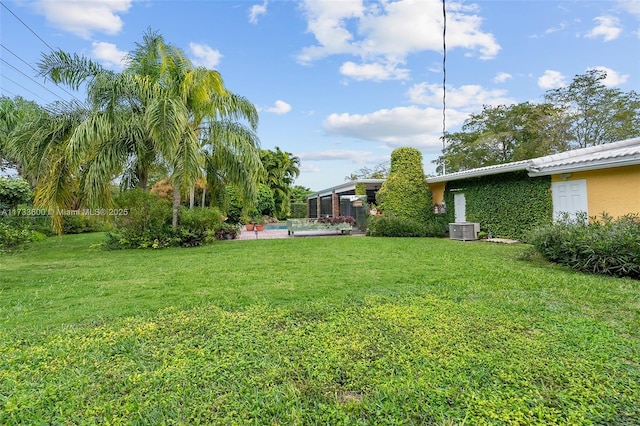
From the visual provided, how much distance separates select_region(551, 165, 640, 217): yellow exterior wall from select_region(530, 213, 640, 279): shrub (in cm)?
210

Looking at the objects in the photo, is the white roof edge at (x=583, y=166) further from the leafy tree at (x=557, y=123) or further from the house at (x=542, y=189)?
the leafy tree at (x=557, y=123)

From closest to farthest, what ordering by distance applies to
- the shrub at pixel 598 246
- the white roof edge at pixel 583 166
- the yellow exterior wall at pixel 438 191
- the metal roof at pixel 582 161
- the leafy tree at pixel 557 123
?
the shrub at pixel 598 246 → the white roof edge at pixel 583 166 → the metal roof at pixel 582 161 → the yellow exterior wall at pixel 438 191 → the leafy tree at pixel 557 123

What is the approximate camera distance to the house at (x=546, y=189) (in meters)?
8.25

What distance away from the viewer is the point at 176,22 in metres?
11.0

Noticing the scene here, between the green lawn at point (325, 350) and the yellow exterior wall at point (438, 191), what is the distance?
9.63 metres

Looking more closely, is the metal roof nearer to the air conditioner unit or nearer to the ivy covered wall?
the ivy covered wall

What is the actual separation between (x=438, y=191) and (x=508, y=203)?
3.94 m

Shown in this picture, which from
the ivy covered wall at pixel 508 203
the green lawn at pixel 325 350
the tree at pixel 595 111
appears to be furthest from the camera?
the tree at pixel 595 111

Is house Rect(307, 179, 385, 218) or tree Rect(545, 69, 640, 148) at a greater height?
tree Rect(545, 69, 640, 148)

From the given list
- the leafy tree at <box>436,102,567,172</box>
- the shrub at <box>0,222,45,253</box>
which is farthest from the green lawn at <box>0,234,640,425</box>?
the leafy tree at <box>436,102,567,172</box>

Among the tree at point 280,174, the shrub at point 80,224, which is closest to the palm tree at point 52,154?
the shrub at point 80,224

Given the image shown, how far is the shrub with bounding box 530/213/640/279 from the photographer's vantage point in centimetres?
536

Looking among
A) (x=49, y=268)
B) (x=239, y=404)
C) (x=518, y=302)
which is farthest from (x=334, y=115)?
(x=239, y=404)

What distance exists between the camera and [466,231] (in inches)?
477
